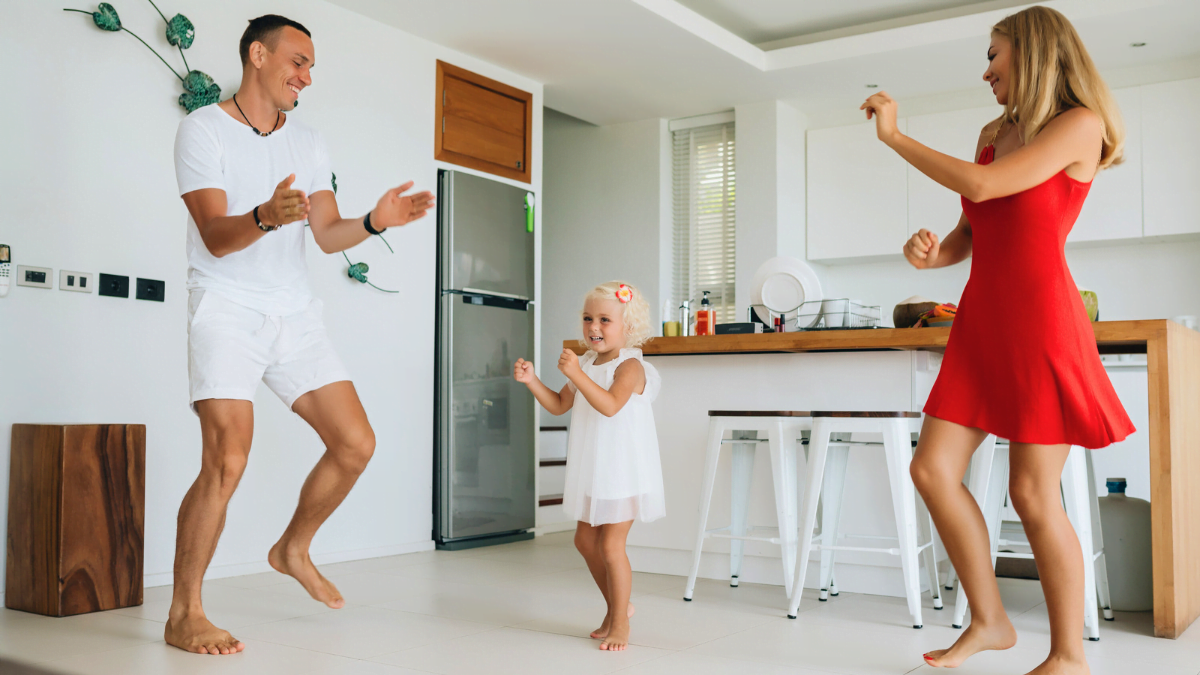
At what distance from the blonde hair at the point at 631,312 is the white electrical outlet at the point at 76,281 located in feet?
5.79

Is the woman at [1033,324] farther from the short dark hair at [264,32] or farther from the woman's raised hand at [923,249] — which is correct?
the short dark hair at [264,32]

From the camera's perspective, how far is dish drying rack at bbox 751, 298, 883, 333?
3369 millimetres

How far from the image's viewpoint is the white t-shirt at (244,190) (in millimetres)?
2324

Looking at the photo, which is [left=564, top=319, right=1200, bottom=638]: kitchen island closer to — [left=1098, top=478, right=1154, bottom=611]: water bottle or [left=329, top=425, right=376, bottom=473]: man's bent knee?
[left=1098, top=478, right=1154, bottom=611]: water bottle

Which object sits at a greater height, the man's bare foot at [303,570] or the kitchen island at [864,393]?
the kitchen island at [864,393]

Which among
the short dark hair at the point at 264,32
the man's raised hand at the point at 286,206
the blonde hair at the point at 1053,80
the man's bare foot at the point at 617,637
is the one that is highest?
the short dark hair at the point at 264,32

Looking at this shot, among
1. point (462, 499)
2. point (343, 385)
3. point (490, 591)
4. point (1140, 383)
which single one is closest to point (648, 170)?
point (462, 499)

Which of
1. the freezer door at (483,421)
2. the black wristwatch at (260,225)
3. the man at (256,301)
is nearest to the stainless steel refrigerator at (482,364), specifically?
the freezer door at (483,421)

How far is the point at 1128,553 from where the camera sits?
116 inches

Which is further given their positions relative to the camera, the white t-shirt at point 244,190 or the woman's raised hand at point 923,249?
the white t-shirt at point 244,190

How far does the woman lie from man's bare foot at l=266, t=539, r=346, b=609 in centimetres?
154

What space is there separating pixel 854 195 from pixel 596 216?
5.21 ft

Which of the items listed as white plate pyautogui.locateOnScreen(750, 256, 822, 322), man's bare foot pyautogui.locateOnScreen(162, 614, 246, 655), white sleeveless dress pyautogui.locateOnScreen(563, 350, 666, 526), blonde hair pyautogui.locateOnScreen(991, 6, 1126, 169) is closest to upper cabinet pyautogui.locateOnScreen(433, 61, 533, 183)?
white plate pyautogui.locateOnScreen(750, 256, 822, 322)

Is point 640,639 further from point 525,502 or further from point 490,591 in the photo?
point 525,502
